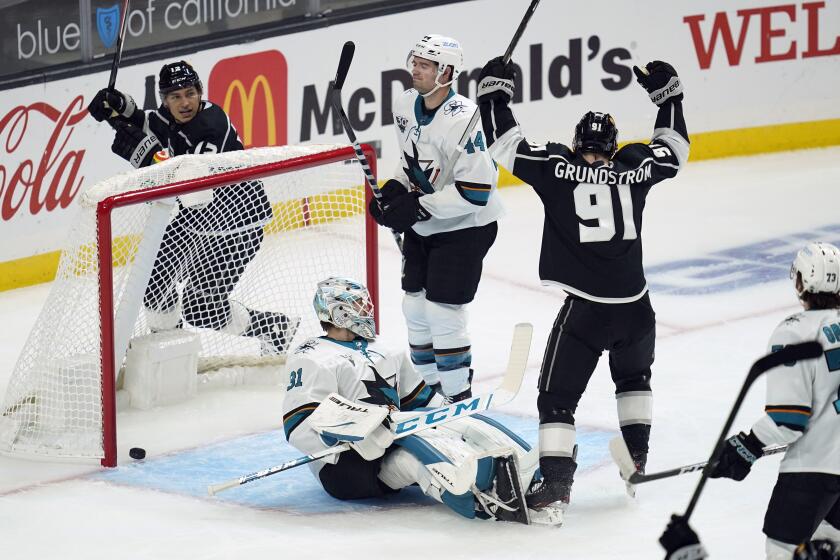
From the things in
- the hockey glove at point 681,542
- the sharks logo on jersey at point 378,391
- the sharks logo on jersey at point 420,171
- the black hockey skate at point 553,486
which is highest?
the sharks logo on jersey at point 420,171

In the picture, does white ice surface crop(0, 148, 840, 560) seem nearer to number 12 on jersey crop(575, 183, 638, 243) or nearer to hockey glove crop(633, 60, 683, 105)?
number 12 on jersey crop(575, 183, 638, 243)

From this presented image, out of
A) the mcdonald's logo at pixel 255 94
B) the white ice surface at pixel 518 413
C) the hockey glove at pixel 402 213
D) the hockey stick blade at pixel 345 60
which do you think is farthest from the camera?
the mcdonald's logo at pixel 255 94

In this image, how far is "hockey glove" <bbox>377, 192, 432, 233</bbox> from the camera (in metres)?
4.96

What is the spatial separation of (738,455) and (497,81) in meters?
1.47

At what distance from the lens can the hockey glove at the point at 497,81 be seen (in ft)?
14.6

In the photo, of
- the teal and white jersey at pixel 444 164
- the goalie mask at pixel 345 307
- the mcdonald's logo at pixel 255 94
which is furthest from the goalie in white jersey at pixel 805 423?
the mcdonald's logo at pixel 255 94

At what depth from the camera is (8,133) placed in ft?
22.5

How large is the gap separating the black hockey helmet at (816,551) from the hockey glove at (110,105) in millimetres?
3195

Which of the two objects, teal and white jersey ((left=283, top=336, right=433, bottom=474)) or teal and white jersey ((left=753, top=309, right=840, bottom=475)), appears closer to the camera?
teal and white jersey ((left=753, top=309, right=840, bottom=475))

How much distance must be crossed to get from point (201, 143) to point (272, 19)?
219cm

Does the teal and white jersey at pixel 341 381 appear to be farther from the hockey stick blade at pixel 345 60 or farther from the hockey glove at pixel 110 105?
the hockey glove at pixel 110 105

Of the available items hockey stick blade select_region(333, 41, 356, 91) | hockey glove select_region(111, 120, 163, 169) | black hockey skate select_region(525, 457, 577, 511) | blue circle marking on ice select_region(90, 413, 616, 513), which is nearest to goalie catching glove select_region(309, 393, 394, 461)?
blue circle marking on ice select_region(90, 413, 616, 513)

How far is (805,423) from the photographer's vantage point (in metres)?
3.34

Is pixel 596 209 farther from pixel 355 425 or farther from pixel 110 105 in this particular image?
pixel 110 105
